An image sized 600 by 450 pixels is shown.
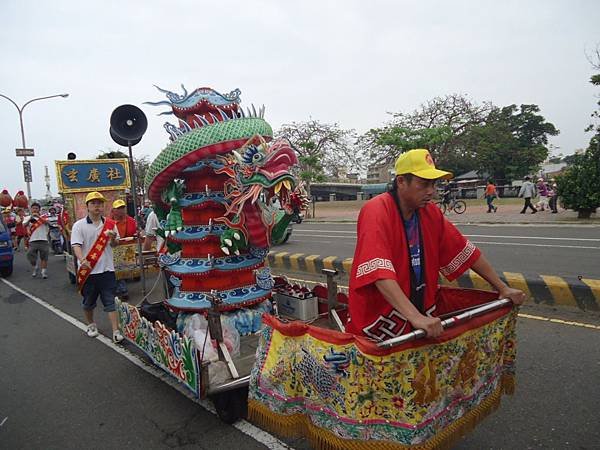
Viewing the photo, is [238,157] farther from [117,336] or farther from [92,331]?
[92,331]

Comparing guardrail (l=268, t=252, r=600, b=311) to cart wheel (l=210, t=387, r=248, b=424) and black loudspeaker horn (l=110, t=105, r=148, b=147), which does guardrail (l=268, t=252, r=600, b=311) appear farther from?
black loudspeaker horn (l=110, t=105, r=148, b=147)

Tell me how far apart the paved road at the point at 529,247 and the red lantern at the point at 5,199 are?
11.4m

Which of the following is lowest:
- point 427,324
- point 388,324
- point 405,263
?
point 388,324

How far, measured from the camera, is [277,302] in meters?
4.62

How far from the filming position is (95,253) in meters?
4.91

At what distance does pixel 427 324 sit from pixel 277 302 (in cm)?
293

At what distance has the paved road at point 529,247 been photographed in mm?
7273

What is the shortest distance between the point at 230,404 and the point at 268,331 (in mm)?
1099

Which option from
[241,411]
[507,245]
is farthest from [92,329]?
[507,245]

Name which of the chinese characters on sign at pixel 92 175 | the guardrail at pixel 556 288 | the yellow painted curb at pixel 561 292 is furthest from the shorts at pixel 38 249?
the yellow painted curb at pixel 561 292

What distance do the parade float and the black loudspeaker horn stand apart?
0.92 metres

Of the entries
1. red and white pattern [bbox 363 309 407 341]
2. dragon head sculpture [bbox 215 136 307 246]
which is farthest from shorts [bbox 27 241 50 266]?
red and white pattern [bbox 363 309 407 341]

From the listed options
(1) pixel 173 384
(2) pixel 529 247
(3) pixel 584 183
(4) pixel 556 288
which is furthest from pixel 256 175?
(3) pixel 584 183

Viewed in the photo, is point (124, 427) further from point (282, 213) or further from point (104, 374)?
point (282, 213)
